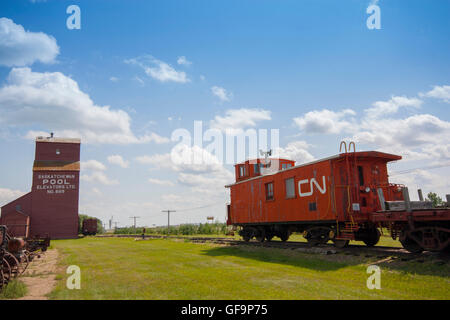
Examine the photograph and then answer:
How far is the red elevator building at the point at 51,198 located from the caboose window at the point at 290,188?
3369 centimetres

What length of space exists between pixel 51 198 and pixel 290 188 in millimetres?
35082

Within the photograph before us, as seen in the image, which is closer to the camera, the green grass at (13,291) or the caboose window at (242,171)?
the green grass at (13,291)

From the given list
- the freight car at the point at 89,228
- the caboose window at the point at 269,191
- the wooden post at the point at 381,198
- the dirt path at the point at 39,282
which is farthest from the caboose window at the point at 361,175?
the freight car at the point at 89,228

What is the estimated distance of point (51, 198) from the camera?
130 ft

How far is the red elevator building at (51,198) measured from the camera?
38656 mm

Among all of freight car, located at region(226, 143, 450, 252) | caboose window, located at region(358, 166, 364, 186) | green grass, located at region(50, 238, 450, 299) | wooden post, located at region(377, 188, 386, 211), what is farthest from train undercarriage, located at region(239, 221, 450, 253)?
caboose window, located at region(358, 166, 364, 186)

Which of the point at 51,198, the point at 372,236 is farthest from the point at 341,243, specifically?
the point at 51,198

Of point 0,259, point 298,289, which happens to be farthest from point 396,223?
point 0,259

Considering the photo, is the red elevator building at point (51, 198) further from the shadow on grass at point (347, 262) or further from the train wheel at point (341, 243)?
the train wheel at point (341, 243)

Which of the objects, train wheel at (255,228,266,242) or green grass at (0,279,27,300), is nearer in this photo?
green grass at (0,279,27,300)

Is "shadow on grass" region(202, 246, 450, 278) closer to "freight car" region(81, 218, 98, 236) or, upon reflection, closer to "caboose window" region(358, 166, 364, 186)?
"caboose window" region(358, 166, 364, 186)

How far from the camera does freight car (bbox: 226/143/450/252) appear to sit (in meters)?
9.87

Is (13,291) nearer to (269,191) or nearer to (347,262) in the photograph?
(347,262)
